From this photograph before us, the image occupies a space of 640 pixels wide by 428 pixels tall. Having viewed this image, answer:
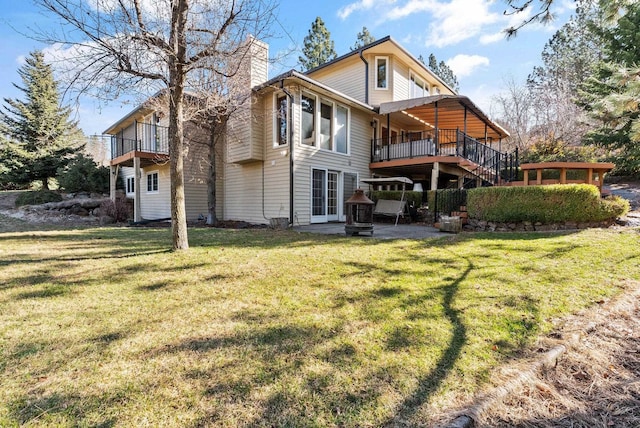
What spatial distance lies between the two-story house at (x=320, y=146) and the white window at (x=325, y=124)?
0.12ft

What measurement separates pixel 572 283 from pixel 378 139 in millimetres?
11020

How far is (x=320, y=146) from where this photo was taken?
37.7 ft

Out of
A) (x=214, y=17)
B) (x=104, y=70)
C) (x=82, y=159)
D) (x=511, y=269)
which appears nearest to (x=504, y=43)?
(x=511, y=269)

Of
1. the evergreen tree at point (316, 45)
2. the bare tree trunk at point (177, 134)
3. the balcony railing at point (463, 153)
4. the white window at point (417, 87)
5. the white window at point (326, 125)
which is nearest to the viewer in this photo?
the bare tree trunk at point (177, 134)

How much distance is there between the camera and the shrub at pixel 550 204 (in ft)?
23.4

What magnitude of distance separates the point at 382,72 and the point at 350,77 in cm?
156

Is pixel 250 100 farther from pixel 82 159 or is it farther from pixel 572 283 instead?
pixel 82 159

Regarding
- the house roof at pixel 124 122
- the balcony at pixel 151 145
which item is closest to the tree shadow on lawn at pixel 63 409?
the balcony at pixel 151 145

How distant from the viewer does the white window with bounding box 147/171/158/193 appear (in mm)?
15117

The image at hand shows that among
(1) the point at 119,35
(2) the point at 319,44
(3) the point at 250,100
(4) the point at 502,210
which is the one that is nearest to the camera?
(1) the point at 119,35

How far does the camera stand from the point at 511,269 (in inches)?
179

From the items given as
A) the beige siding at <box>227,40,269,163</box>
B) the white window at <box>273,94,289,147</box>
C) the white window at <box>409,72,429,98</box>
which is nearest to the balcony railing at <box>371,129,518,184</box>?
the white window at <box>409,72,429,98</box>

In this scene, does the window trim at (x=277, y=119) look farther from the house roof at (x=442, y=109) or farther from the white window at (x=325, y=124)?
the house roof at (x=442, y=109)

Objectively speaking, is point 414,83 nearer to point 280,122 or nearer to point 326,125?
point 326,125
